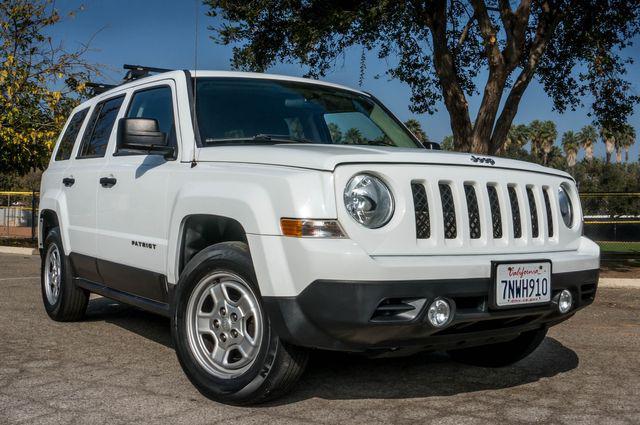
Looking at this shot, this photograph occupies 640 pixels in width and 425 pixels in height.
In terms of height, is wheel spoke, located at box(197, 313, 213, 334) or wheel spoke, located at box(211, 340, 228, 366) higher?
wheel spoke, located at box(197, 313, 213, 334)

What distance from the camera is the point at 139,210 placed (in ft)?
15.7

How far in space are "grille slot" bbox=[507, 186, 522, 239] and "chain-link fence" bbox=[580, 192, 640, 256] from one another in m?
14.0

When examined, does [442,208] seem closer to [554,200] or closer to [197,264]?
[554,200]

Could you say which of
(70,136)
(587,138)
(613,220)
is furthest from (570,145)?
→ (70,136)

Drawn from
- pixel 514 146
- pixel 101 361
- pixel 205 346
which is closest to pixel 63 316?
pixel 101 361

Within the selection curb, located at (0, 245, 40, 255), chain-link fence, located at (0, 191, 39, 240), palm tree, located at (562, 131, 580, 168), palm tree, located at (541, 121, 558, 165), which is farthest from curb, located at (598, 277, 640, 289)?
palm tree, located at (562, 131, 580, 168)

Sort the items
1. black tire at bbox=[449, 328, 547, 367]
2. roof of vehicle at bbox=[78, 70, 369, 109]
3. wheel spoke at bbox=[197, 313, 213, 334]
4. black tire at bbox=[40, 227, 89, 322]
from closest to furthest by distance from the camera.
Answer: wheel spoke at bbox=[197, 313, 213, 334] < black tire at bbox=[449, 328, 547, 367] < roof of vehicle at bbox=[78, 70, 369, 109] < black tire at bbox=[40, 227, 89, 322]

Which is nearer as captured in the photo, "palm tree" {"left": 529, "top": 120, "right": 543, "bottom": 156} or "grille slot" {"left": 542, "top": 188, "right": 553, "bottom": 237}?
"grille slot" {"left": 542, "top": 188, "right": 553, "bottom": 237}

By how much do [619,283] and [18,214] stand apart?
1675cm

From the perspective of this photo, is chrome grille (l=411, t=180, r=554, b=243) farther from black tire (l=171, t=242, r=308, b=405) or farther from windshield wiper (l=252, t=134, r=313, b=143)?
windshield wiper (l=252, t=134, r=313, b=143)

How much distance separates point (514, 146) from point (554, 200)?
8048 centimetres

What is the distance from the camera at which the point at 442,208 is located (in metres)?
3.72

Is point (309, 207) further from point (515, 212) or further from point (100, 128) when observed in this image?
point (100, 128)

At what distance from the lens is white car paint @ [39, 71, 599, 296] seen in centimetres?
347
